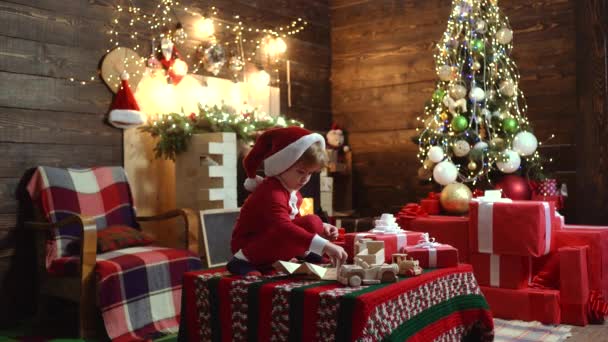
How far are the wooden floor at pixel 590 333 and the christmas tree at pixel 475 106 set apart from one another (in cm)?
118

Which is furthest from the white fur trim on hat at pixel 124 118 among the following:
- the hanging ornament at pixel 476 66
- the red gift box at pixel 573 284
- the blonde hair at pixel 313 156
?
the red gift box at pixel 573 284

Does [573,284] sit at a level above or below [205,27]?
below

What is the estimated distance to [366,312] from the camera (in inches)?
63.3

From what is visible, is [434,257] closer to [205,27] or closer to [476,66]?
[476,66]

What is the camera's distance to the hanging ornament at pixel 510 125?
13.4 feet

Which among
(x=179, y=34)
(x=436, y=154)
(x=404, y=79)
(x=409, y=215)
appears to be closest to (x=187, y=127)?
(x=179, y=34)

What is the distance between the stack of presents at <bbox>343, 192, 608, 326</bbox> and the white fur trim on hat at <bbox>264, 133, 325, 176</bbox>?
1.23 meters

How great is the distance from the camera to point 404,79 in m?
5.32

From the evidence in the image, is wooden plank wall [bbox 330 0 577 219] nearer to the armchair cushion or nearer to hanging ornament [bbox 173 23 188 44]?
hanging ornament [bbox 173 23 188 44]

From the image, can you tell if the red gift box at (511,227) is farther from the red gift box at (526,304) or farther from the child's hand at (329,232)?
the child's hand at (329,232)

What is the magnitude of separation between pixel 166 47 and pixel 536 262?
2.64 meters

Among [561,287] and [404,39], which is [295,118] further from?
[561,287]

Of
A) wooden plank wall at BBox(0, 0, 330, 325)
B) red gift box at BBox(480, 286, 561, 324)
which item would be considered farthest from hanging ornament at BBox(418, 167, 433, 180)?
wooden plank wall at BBox(0, 0, 330, 325)

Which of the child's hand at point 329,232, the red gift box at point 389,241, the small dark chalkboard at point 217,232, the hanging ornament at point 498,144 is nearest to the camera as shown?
the child's hand at point 329,232
